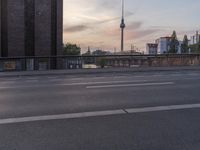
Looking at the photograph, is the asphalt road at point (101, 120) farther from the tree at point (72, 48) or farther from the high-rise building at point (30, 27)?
the tree at point (72, 48)

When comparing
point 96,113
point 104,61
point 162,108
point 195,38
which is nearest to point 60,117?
point 96,113

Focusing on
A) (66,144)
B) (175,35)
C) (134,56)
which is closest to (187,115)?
(66,144)

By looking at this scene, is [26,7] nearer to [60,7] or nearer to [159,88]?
[60,7]

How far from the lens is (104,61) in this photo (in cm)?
2861

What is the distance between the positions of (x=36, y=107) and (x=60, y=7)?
45494 mm

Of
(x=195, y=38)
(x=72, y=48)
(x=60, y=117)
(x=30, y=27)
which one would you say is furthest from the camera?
(x=195, y=38)

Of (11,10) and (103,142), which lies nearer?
(103,142)

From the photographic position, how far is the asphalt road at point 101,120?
5848mm

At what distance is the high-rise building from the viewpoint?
50156 mm

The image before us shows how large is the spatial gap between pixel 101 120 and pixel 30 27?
1807 inches

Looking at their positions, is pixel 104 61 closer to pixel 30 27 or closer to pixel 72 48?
pixel 30 27

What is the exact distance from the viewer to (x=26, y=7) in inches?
2012

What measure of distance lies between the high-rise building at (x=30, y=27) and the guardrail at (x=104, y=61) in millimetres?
20564

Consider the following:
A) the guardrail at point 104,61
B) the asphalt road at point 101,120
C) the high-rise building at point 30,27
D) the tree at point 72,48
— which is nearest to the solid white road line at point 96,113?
the asphalt road at point 101,120
